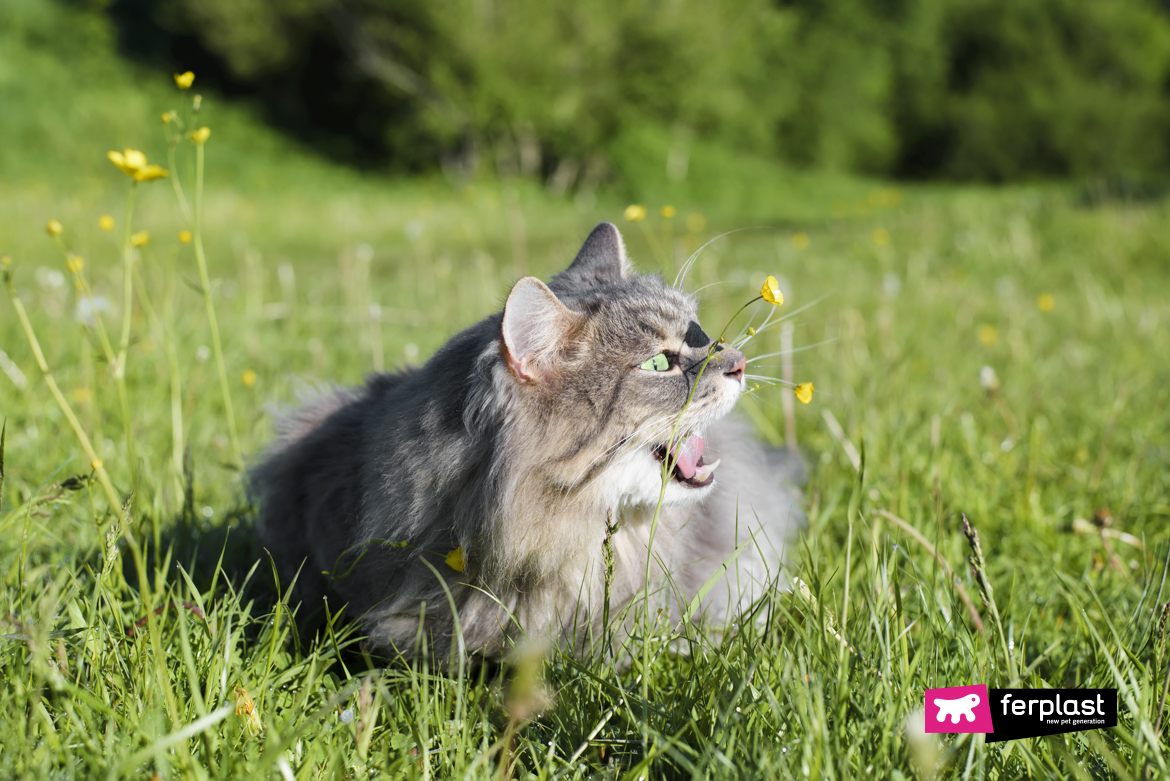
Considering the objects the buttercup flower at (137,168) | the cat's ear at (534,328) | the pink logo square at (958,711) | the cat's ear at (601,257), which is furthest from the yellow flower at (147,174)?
the pink logo square at (958,711)

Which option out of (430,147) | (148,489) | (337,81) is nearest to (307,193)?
(430,147)

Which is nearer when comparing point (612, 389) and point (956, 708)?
point (956, 708)

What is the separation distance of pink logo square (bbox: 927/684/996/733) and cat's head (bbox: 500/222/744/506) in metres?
0.65

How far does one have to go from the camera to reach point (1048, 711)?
4.47ft

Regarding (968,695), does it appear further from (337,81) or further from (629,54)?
(337,81)

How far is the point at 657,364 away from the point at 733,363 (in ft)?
0.58

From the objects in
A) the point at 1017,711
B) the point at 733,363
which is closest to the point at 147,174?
the point at 733,363

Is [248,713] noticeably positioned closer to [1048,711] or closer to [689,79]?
[1048,711]

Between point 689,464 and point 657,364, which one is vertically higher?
point 657,364

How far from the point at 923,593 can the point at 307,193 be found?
18.4 metres

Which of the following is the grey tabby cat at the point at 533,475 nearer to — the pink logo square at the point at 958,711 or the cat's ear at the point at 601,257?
the cat's ear at the point at 601,257

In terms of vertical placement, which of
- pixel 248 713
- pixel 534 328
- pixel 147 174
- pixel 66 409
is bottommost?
pixel 248 713

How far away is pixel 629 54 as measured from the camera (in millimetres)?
21344

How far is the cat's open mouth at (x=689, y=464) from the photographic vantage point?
1746 millimetres
